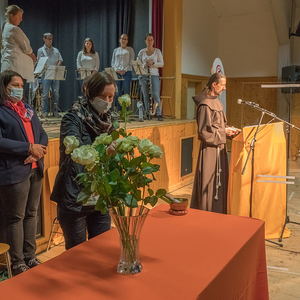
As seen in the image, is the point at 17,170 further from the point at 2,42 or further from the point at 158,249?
the point at 2,42

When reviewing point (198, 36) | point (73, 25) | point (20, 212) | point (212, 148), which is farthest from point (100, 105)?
point (73, 25)

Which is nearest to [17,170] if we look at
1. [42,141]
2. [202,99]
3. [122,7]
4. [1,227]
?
[42,141]

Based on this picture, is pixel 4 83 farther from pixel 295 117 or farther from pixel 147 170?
pixel 295 117

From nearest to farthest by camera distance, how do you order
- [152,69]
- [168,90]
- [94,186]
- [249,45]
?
[94,186]
[152,69]
[168,90]
[249,45]

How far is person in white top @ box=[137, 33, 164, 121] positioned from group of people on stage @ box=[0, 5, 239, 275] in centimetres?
233

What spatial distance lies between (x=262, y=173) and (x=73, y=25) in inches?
261

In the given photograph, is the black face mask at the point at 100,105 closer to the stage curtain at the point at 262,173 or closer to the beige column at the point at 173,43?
the stage curtain at the point at 262,173

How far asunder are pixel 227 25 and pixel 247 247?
23.8 ft

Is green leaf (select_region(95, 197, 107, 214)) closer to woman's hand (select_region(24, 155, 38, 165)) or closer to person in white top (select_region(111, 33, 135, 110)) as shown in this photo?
woman's hand (select_region(24, 155, 38, 165))

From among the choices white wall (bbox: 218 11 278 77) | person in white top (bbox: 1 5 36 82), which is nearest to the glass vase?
person in white top (bbox: 1 5 36 82)

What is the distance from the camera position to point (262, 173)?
3424 mm

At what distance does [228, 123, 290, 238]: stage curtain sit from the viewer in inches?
133

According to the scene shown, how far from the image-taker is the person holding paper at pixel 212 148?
3.53 m

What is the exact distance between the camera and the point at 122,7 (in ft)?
25.4
